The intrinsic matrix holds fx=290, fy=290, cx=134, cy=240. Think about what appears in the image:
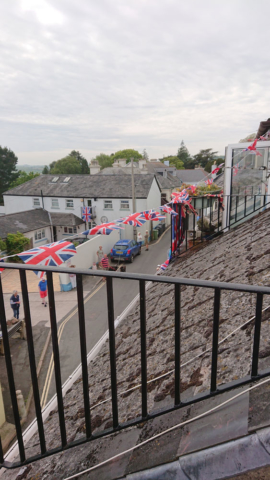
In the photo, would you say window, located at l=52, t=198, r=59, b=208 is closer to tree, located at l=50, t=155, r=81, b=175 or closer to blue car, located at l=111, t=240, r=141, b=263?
blue car, located at l=111, t=240, r=141, b=263

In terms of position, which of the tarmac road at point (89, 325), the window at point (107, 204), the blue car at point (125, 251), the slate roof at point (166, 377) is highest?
the slate roof at point (166, 377)

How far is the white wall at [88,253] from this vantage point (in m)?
15.7

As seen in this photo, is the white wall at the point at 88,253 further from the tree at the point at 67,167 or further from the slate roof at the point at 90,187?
the tree at the point at 67,167

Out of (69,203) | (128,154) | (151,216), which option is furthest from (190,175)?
(151,216)

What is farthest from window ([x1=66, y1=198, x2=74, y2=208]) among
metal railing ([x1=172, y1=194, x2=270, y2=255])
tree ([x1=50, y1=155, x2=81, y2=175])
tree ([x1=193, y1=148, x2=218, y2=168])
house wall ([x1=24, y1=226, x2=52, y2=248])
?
tree ([x1=193, y1=148, x2=218, y2=168])

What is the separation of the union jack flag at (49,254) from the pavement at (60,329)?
468 cm

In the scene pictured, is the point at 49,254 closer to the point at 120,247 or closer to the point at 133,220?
the point at 133,220

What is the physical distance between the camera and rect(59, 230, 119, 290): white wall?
15671 mm

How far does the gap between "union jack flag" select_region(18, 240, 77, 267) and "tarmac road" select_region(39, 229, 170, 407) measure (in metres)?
4.66

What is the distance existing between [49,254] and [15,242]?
1650cm

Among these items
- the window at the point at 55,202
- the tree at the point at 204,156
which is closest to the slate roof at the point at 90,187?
the window at the point at 55,202

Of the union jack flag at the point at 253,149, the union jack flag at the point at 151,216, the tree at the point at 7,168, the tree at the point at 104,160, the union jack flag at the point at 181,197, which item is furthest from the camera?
the tree at the point at 104,160

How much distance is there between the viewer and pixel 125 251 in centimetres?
2030

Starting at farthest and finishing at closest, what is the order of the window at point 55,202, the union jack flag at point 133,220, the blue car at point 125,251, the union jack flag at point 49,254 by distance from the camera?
the window at point 55,202
the blue car at point 125,251
the union jack flag at point 133,220
the union jack flag at point 49,254
